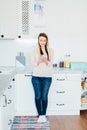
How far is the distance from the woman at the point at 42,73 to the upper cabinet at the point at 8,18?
1.96 feet

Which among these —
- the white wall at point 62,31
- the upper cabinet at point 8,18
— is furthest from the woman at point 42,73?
the white wall at point 62,31

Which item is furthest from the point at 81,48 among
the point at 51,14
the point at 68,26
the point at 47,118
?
the point at 47,118

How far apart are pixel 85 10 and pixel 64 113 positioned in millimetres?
1949

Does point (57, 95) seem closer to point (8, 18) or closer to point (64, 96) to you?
point (64, 96)

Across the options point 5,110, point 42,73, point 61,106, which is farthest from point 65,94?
point 5,110

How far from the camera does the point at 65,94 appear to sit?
4.42 metres

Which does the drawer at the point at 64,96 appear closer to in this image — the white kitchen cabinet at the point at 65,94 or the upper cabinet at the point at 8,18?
the white kitchen cabinet at the point at 65,94

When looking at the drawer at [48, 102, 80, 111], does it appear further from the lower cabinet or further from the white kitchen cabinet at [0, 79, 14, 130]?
the white kitchen cabinet at [0, 79, 14, 130]

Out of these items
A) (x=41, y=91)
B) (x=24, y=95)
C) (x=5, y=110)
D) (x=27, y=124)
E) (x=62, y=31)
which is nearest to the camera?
(x=5, y=110)

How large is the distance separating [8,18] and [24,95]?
1.33 m

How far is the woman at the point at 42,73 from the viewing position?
4.01 m

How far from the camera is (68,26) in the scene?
16.0 ft

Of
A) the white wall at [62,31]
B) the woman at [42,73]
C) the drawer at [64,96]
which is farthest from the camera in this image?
the white wall at [62,31]

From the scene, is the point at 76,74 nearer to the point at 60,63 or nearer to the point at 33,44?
the point at 60,63
